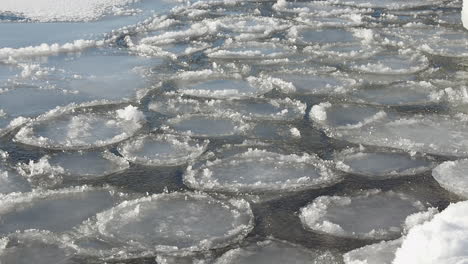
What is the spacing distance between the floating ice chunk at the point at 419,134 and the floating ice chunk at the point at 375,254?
1.01 meters

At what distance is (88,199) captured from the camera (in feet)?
8.84

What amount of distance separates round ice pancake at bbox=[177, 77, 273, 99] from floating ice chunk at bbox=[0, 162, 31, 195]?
1.43 m

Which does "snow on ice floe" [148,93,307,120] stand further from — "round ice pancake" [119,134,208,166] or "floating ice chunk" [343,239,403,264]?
"floating ice chunk" [343,239,403,264]

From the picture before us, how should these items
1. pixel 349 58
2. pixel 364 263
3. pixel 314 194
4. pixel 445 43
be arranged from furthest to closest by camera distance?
1. pixel 445 43
2. pixel 349 58
3. pixel 314 194
4. pixel 364 263

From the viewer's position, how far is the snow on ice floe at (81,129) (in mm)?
3295

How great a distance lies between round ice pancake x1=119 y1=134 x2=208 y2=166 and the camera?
121 inches

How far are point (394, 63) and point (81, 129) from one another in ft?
7.85

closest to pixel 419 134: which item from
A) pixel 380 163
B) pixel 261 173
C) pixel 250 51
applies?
pixel 380 163

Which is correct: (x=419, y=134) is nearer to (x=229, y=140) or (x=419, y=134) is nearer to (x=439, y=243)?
(x=229, y=140)

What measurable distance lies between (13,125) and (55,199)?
1013 mm

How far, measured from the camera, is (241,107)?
12.5 feet

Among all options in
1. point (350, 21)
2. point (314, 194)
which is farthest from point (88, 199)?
point (350, 21)

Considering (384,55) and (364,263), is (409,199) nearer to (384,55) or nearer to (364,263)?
(364,263)

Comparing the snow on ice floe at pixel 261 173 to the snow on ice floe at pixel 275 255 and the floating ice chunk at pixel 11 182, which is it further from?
the floating ice chunk at pixel 11 182
